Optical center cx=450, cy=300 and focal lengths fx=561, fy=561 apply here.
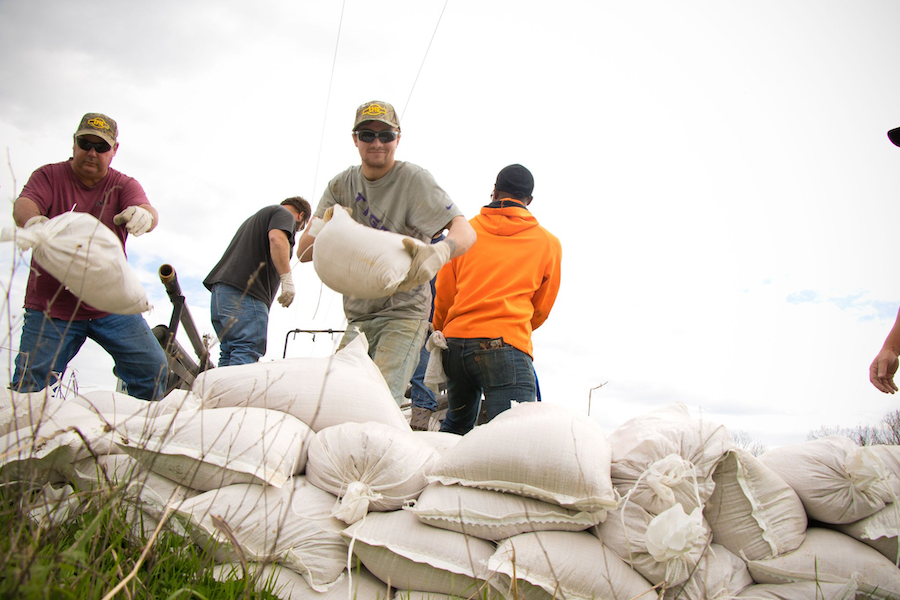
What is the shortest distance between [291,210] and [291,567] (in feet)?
Answer: 8.23

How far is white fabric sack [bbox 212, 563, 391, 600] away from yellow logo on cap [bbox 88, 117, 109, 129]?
6.24 feet

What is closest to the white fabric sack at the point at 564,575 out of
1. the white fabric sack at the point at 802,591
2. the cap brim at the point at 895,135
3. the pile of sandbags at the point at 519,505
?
A: the pile of sandbags at the point at 519,505

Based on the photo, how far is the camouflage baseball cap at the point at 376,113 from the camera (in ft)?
6.75

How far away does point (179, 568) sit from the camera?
1167 mm

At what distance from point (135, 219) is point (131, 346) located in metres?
0.64

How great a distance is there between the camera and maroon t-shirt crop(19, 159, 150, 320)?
2311 mm

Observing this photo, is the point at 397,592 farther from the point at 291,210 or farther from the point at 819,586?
the point at 291,210

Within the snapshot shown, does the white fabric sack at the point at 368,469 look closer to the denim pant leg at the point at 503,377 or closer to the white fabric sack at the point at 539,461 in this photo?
the white fabric sack at the point at 539,461

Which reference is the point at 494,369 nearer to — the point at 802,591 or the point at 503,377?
the point at 503,377

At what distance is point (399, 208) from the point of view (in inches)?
84.4

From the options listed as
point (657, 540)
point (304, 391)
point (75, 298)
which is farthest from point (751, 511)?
point (75, 298)

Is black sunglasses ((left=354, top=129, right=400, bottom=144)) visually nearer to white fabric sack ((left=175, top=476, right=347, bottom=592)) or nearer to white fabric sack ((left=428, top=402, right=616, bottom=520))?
white fabric sack ((left=428, top=402, right=616, bottom=520))

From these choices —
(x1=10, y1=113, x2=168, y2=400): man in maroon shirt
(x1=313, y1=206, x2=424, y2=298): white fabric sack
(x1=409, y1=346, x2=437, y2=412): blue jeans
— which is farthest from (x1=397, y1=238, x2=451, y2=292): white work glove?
(x1=409, y1=346, x2=437, y2=412): blue jeans

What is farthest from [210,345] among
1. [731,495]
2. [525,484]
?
[731,495]
